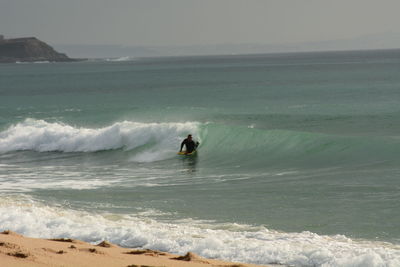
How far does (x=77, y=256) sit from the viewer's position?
30.3ft

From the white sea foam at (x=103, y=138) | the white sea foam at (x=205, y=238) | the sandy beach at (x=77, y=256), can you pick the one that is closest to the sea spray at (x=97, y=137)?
the white sea foam at (x=103, y=138)

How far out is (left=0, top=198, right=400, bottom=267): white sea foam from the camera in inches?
404

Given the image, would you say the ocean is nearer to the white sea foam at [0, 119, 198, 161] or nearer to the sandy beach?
the white sea foam at [0, 119, 198, 161]

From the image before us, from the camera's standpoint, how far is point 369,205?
46.3ft

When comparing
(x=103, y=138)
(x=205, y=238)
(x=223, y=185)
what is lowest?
(x=205, y=238)

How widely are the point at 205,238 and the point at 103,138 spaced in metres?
18.2

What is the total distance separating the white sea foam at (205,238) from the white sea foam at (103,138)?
A: 39.8 feet

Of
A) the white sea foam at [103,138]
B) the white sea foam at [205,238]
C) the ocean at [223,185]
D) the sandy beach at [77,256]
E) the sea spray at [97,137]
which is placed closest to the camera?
the sandy beach at [77,256]

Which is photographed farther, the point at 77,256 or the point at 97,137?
the point at 97,137

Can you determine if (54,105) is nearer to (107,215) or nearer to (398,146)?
(398,146)

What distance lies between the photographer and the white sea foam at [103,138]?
90.5ft

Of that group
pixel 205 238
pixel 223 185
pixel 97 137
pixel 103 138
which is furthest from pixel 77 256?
pixel 97 137

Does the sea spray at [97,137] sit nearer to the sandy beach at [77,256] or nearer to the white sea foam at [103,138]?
the white sea foam at [103,138]

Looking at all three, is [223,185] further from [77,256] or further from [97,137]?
[97,137]
